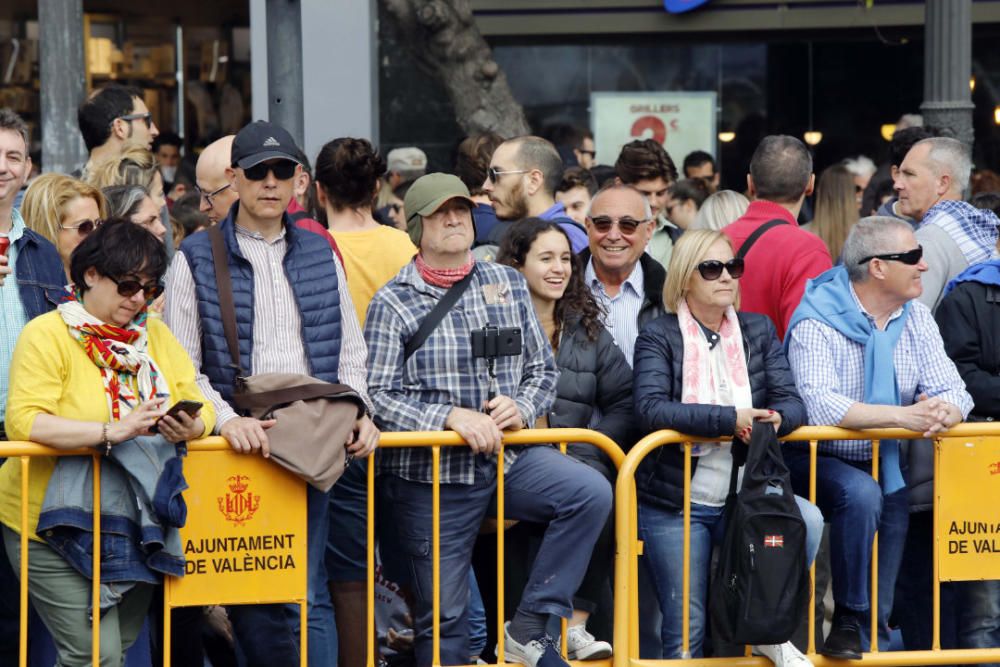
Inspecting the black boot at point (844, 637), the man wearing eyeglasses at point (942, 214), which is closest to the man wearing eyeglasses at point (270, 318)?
the black boot at point (844, 637)

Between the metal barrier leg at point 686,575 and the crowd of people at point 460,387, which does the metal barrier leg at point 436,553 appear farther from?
the metal barrier leg at point 686,575

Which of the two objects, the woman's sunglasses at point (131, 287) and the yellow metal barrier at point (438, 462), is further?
the yellow metal barrier at point (438, 462)

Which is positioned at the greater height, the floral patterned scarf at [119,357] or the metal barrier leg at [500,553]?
the floral patterned scarf at [119,357]

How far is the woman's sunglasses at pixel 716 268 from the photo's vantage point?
19.0 ft

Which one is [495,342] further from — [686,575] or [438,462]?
[686,575]

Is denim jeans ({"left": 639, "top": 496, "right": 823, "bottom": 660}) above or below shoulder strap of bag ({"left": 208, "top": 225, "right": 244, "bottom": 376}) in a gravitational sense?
below

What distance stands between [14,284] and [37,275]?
97mm

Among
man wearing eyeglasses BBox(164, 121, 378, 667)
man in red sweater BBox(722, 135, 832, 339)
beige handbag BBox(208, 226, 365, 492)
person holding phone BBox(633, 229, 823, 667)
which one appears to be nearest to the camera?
beige handbag BBox(208, 226, 365, 492)

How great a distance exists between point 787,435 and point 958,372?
90 centimetres

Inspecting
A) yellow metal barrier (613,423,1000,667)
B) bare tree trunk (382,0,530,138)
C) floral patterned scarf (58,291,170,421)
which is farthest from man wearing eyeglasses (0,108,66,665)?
bare tree trunk (382,0,530,138)

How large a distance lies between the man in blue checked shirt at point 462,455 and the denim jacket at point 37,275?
1.14 metres

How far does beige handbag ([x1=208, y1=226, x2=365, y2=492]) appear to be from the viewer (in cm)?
524

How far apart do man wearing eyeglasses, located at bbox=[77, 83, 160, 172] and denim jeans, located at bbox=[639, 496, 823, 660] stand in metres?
3.21

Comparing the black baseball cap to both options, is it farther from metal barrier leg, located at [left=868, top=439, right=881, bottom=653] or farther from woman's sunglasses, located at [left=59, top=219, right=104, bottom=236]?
metal barrier leg, located at [left=868, top=439, right=881, bottom=653]
